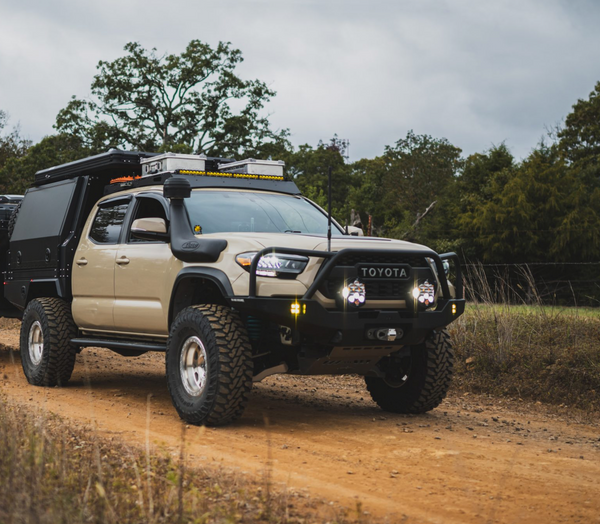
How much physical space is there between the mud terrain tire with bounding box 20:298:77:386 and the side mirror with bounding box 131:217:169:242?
2.26m

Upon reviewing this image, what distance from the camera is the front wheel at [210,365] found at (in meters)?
6.44

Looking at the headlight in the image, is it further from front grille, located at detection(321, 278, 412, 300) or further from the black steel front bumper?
front grille, located at detection(321, 278, 412, 300)

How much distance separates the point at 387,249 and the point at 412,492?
2341 millimetres

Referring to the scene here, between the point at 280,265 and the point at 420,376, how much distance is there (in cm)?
202

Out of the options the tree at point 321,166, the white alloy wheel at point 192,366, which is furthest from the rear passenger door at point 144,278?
the tree at point 321,166

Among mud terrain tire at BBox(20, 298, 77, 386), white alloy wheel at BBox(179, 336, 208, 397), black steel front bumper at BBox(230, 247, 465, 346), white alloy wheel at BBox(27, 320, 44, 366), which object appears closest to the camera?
black steel front bumper at BBox(230, 247, 465, 346)

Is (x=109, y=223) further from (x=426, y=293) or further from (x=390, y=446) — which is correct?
(x=390, y=446)

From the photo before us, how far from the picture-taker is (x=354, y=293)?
6.45 metres

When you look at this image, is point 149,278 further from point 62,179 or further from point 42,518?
point 42,518

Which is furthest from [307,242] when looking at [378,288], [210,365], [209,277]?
[210,365]

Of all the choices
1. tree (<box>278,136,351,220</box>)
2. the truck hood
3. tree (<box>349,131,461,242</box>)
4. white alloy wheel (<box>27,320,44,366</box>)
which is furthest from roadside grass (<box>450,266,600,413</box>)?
tree (<box>278,136,351,220</box>)

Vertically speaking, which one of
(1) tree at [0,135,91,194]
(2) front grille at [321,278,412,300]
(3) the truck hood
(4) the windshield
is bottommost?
(2) front grille at [321,278,412,300]

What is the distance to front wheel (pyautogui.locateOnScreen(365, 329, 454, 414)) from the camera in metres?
7.48

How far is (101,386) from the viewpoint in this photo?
9.59 m
